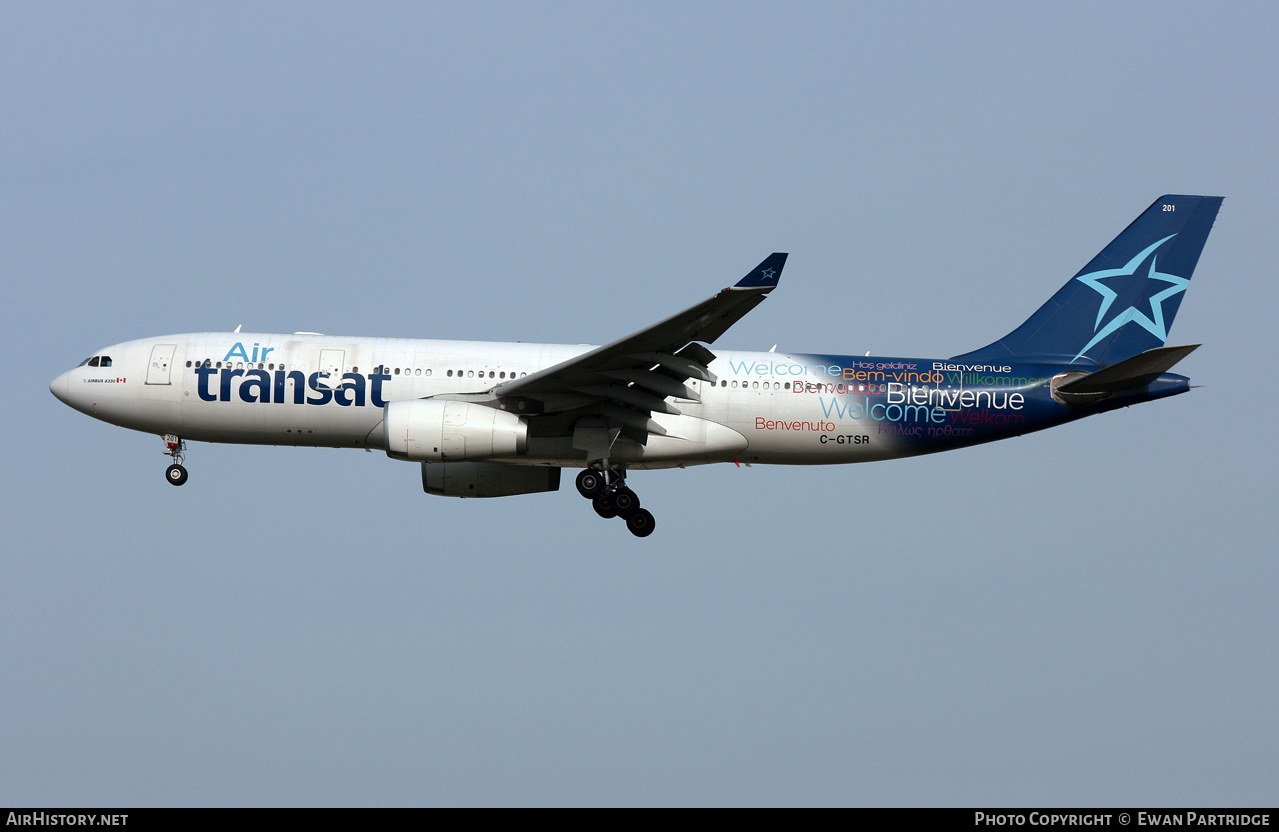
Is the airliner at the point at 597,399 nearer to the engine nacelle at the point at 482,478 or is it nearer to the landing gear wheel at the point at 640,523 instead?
the landing gear wheel at the point at 640,523

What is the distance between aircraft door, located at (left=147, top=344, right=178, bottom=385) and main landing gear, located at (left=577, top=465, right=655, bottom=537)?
897cm

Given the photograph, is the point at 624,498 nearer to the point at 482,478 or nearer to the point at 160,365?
the point at 482,478

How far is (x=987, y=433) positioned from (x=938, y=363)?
5.89ft

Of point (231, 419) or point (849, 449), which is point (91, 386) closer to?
point (231, 419)

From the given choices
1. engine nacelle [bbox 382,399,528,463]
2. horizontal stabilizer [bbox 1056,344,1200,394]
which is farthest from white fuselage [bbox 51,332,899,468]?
horizontal stabilizer [bbox 1056,344,1200,394]

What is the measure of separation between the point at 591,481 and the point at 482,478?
315 centimetres

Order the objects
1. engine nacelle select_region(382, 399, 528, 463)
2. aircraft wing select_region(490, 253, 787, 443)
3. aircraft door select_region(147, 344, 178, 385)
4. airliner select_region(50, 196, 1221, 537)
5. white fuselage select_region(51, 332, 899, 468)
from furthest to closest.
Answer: aircraft door select_region(147, 344, 178, 385)
white fuselage select_region(51, 332, 899, 468)
airliner select_region(50, 196, 1221, 537)
engine nacelle select_region(382, 399, 528, 463)
aircraft wing select_region(490, 253, 787, 443)

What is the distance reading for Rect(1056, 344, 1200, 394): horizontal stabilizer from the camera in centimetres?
2612

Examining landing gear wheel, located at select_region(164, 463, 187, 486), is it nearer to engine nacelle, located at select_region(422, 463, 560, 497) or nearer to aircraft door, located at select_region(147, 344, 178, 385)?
aircraft door, located at select_region(147, 344, 178, 385)

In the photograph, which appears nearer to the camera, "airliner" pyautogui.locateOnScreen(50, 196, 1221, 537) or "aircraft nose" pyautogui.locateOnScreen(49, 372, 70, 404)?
"airliner" pyautogui.locateOnScreen(50, 196, 1221, 537)

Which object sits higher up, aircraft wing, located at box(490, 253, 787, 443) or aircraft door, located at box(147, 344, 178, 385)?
aircraft door, located at box(147, 344, 178, 385)

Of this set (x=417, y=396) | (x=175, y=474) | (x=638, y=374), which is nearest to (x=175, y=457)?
(x=175, y=474)

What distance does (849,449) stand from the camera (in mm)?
28375

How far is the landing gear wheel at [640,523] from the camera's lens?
2869 centimetres
